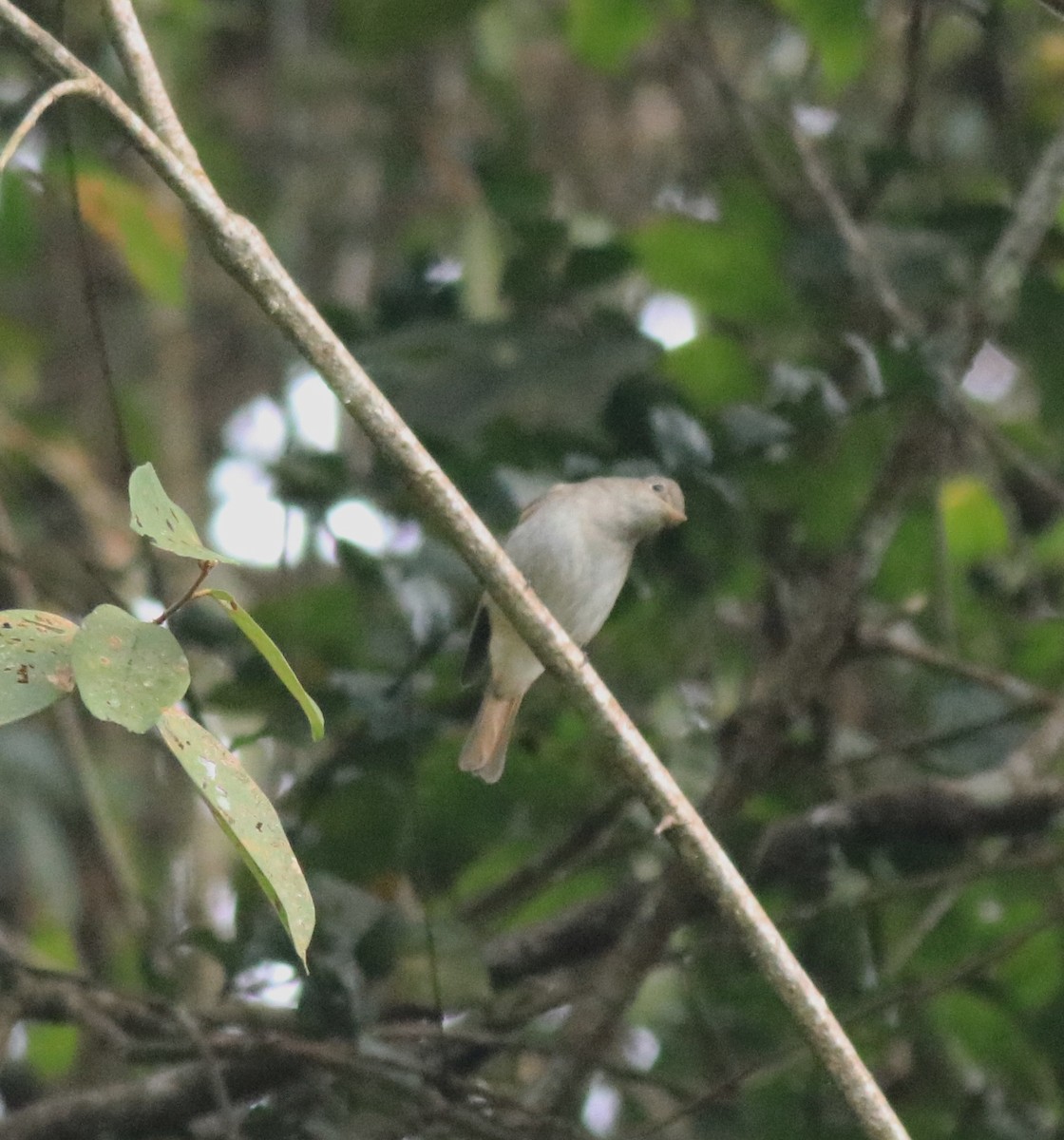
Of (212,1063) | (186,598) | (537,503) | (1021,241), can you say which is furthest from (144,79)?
(1021,241)

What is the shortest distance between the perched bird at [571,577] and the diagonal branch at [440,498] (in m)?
1.48

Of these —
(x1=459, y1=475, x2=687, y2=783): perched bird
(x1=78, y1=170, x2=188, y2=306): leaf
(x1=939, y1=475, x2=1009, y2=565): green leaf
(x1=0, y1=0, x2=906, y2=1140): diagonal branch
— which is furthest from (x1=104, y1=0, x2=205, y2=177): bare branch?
(x1=939, y1=475, x2=1009, y2=565): green leaf

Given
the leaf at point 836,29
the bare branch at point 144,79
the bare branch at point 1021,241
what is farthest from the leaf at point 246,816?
the leaf at point 836,29

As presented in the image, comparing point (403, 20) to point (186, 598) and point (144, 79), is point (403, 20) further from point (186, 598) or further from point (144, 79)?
point (186, 598)

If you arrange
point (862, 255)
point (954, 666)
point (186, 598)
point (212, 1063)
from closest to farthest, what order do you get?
1. point (186, 598)
2. point (212, 1063)
3. point (954, 666)
4. point (862, 255)

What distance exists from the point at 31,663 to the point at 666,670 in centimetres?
276

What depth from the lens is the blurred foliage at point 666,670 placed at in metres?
3.45

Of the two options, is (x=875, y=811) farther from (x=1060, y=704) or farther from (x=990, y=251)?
(x=990, y=251)

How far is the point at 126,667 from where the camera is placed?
64.1 inches

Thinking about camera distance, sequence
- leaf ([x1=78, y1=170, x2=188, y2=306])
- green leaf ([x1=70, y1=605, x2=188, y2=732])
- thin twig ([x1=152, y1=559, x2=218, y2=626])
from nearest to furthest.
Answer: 1. green leaf ([x1=70, y1=605, x2=188, y2=732])
2. thin twig ([x1=152, y1=559, x2=218, y2=626])
3. leaf ([x1=78, y1=170, x2=188, y2=306])

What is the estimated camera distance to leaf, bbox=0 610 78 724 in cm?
159

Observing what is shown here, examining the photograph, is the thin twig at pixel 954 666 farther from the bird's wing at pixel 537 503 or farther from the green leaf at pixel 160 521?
the green leaf at pixel 160 521

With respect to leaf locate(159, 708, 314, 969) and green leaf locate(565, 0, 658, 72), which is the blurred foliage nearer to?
green leaf locate(565, 0, 658, 72)

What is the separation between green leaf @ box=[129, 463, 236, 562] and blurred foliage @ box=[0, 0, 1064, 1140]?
1.24 metres
